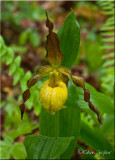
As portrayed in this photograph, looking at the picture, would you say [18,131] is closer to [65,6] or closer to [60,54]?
[60,54]

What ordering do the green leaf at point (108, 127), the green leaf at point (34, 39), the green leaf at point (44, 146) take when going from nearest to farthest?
the green leaf at point (44, 146) → the green leaf at point (108, 127) → the green leaf at point (34, 39)

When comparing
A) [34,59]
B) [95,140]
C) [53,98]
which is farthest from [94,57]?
[53,98]

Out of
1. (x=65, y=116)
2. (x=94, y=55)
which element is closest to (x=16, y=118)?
(x=65, y=116)

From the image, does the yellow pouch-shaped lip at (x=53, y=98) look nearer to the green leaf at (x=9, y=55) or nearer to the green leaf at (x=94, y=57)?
the green leaf at (x=9, y=55)

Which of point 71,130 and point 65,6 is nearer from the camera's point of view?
point 71,130

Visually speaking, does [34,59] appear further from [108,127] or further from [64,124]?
[64,124]

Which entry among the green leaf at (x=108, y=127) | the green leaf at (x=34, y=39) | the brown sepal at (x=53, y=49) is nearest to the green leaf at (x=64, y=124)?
the brown sepal at (x=53, y=49)

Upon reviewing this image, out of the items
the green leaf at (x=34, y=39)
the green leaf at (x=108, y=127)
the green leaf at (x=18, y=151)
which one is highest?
the green leaf at (x=34, y=39)
